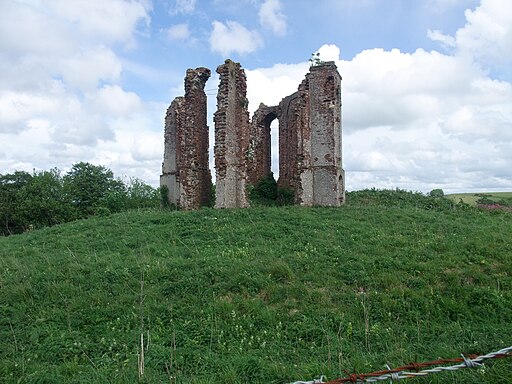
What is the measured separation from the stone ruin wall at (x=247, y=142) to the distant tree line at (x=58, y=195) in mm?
15430

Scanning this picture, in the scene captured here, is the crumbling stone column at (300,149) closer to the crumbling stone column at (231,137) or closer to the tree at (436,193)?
the crumbling stone column at (231,137)

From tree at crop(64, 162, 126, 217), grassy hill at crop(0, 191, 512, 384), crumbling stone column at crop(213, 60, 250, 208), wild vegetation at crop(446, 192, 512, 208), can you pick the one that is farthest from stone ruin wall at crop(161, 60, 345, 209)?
tree at crop(64, 162, 126, 217)

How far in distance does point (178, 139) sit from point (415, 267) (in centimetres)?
1524

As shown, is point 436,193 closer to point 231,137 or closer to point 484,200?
point 484,200

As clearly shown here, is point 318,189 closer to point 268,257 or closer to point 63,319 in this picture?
point 268,257

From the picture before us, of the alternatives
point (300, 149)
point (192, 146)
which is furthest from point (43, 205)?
point (300, 149)

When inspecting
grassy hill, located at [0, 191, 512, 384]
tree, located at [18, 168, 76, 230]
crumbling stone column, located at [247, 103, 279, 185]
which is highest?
crumbling stone column, located at [247, 103, 279, 185]

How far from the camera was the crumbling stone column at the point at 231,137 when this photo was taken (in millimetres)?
20156

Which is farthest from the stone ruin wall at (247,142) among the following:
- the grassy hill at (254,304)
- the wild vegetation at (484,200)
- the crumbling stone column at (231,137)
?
the wild vegetation at (484,200)

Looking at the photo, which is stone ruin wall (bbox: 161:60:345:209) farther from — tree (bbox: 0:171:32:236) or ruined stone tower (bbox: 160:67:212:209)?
tree (bbox: 0:171:32:236)

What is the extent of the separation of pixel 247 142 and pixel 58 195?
27.9 m

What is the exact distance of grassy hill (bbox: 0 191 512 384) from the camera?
5.83 metres

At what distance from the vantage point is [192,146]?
2155cm

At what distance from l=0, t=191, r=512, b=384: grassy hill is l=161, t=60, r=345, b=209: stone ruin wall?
23.7ft
